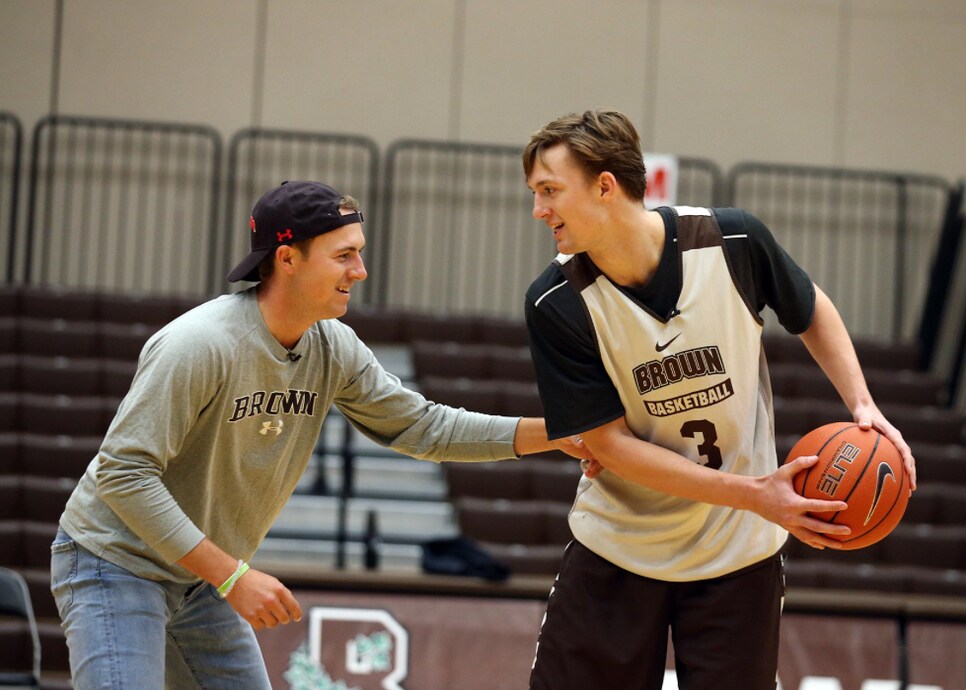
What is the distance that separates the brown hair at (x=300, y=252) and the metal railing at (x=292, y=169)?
6.91m

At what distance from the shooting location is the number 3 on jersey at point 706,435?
9.75ft

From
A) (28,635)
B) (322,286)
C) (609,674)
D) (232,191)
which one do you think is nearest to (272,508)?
(322,286)

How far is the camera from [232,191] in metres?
9.89

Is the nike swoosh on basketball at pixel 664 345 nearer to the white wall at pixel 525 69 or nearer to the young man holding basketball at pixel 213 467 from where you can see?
the young man holding basketball at pixel 213 467

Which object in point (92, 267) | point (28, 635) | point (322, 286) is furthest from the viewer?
point (92, 267)

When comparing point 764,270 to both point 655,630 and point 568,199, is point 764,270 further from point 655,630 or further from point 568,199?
point 655,630

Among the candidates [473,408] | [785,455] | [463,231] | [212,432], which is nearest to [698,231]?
[212,432]

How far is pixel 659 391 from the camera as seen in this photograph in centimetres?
295

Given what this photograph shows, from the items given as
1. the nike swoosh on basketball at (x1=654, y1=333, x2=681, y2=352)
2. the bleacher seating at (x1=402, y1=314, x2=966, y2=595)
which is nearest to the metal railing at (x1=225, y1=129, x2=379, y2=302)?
the bleacher seating at (x1=402, y1=314, x2=966, y2=595)

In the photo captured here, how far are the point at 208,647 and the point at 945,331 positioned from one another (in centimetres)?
815

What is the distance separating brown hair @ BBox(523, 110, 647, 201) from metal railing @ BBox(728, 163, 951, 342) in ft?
24.3

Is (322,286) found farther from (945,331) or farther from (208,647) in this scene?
(945,331)

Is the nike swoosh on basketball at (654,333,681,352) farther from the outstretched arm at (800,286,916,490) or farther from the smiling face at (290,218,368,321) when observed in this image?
the smiling face at (290,218,368,321)

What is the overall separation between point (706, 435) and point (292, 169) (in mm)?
7441
